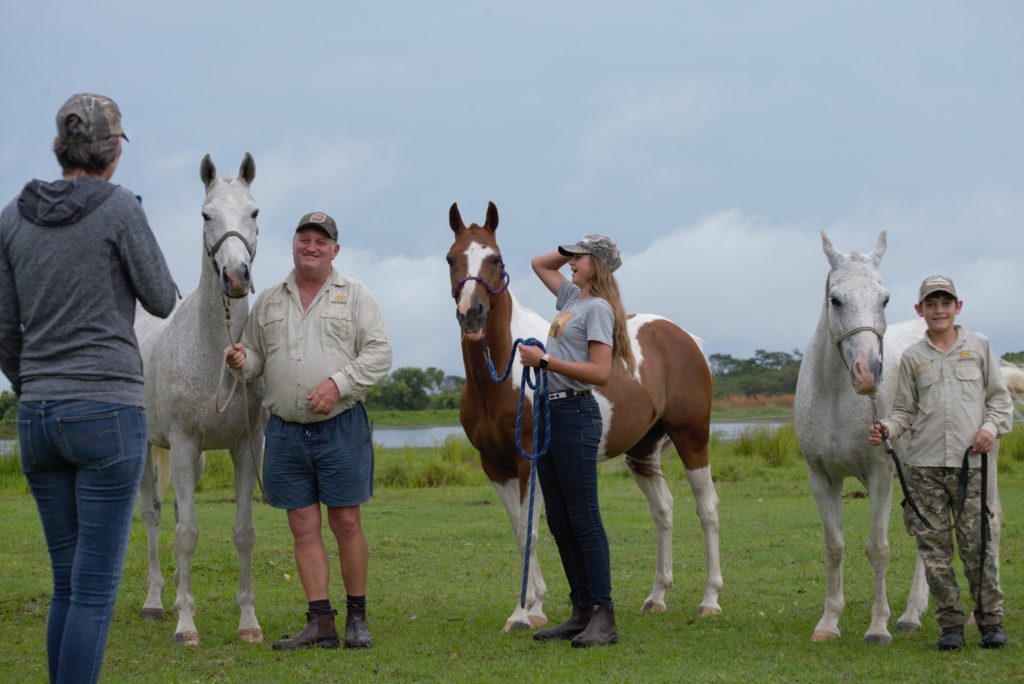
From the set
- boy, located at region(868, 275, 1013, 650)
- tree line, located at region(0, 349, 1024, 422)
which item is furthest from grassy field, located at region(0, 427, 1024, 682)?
tree line, located at region(0, 349, 1024, 422)

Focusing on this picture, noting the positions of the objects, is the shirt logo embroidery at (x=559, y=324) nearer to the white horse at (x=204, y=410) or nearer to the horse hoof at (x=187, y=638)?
the white horse at (x=204, y=410)

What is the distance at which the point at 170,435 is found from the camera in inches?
233

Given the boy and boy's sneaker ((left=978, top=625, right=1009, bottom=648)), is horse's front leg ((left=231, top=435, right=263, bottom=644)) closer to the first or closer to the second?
the boy

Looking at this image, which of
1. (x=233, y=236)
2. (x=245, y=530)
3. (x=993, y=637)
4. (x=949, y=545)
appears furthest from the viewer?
(x=245, y=530)

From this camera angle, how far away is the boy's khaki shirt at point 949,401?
5406 mm

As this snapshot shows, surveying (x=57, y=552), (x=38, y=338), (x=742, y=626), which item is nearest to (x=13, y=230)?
(x=38, y=338)

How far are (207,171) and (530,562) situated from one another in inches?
114

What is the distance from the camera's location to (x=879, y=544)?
→ 5.76m

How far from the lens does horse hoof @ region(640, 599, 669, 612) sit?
7.00 meters

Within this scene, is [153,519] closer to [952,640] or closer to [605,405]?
[605,405]

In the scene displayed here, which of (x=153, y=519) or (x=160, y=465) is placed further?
(x=160, y=465)

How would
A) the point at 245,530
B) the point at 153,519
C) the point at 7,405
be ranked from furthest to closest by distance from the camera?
the point at 7,405
the point at 153,519
the point at 245,530

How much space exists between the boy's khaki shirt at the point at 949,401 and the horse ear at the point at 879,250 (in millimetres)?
515

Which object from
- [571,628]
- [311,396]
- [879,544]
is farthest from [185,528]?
[879,544]
